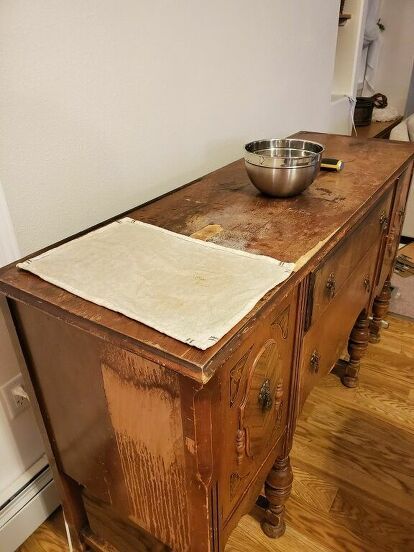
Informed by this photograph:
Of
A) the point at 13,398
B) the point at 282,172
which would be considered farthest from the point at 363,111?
the point at 13,398

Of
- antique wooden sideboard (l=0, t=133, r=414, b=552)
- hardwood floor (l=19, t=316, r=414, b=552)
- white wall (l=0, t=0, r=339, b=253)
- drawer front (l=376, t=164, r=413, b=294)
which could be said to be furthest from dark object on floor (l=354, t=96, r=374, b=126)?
antique wooden sideboard (l=0, t=133, r=414, b=552)

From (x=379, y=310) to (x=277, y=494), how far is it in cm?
103

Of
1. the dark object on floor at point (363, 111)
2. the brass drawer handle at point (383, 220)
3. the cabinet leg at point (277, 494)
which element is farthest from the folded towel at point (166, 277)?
the dark object on floor at point (363, 111)

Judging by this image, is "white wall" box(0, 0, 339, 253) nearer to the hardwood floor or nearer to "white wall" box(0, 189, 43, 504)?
"white wall" box(0, 189, 43, 504)

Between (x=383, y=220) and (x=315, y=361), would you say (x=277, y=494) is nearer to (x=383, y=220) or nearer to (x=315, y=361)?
(x=315, y=361)

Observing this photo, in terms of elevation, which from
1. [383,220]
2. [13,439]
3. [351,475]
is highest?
[383,220]

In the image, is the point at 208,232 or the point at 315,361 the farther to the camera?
the point at 315,361

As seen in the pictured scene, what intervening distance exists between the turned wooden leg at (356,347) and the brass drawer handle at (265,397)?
2.74 feet

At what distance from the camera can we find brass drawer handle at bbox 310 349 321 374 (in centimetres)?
99

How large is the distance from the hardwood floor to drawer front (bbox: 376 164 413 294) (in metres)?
0.42

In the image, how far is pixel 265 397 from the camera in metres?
0.76

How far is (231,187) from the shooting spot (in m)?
1.14

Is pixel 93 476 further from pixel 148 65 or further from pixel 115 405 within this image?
pixel 148 65

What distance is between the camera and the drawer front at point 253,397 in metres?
0.66
